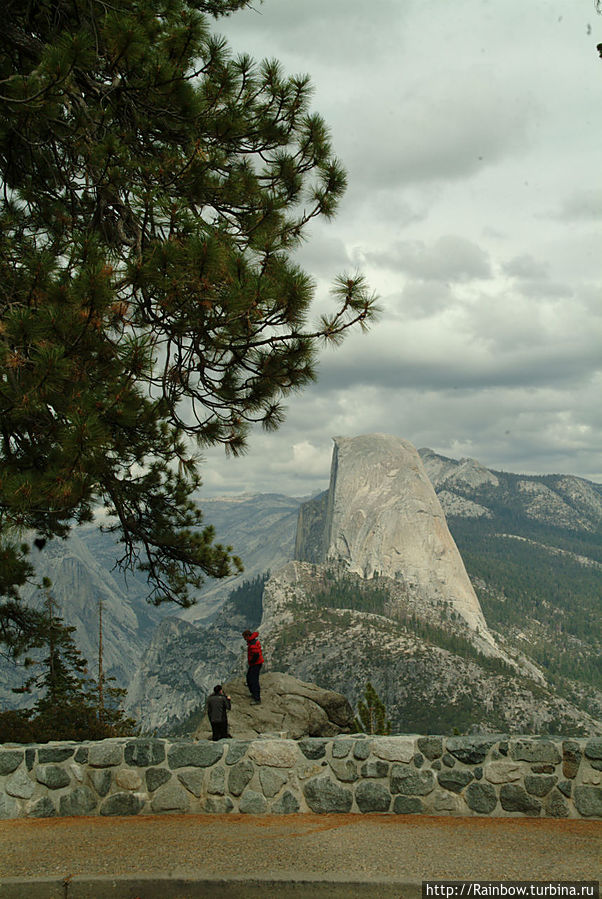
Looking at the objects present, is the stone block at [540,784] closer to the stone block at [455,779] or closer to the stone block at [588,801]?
the stone block at [588,801]

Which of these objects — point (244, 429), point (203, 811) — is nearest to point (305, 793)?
point (203, 811)

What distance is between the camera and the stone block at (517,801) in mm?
6137

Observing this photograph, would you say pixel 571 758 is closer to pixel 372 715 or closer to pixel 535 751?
pixel 535 751

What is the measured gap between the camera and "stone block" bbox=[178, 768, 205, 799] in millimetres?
6512

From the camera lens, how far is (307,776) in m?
6.47

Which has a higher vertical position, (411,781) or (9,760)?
(9,760)

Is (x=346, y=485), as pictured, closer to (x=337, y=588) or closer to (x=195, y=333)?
(x=337, y=588)

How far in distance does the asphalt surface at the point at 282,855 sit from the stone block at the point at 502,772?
0.34 m

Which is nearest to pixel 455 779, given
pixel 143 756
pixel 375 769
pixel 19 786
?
pixel 375 769

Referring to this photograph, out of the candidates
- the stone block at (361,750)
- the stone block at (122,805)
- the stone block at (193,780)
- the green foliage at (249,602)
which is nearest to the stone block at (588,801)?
the stone block at (361,750)

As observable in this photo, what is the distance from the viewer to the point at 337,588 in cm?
13512

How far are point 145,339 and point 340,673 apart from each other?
9252 cm

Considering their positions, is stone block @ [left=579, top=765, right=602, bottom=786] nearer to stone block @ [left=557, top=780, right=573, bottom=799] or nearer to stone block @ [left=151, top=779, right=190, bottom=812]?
stone block @ [left=557, top=780, right=573, bottom=799]

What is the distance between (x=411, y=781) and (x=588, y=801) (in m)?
1.64
